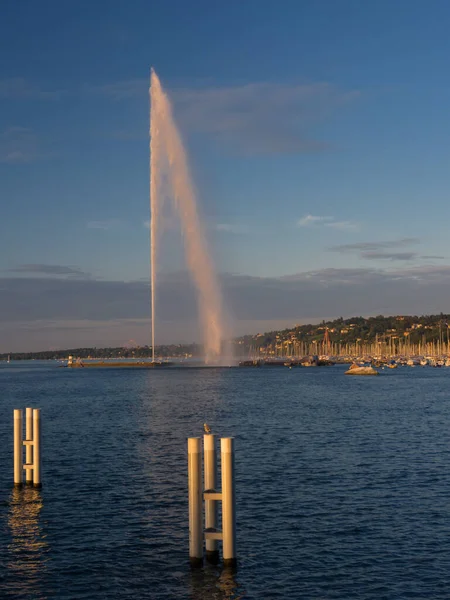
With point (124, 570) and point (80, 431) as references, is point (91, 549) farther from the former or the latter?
point (80, 431)

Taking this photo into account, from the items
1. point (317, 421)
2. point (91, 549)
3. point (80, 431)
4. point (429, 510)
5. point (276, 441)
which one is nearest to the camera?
point (91, 549)

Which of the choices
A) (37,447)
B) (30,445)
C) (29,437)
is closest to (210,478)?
(37,447)

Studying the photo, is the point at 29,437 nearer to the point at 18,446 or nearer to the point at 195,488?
the point at 18,446

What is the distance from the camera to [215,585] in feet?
59.6

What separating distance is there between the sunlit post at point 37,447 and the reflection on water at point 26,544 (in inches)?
17.5

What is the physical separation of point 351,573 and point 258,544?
3387 mm

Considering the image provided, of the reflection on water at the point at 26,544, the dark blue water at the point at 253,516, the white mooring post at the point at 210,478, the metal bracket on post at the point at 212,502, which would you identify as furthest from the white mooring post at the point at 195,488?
the reflection on water at the point at 26,544

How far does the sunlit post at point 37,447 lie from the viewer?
94.0ft

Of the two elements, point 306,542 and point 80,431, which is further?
point 80,431

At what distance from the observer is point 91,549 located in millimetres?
21531

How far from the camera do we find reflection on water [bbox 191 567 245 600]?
57.7 feet

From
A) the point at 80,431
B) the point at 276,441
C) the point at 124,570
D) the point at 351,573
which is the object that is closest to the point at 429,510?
the point at 351,573

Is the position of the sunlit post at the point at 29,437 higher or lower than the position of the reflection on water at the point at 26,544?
higher

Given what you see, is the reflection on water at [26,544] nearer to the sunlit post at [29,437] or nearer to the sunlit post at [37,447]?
the sunlit post at [37,447]
